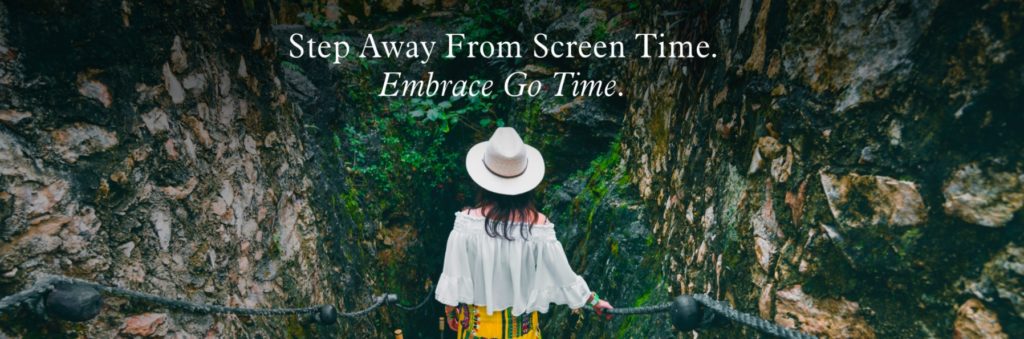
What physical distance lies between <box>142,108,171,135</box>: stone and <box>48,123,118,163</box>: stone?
0.41 feet

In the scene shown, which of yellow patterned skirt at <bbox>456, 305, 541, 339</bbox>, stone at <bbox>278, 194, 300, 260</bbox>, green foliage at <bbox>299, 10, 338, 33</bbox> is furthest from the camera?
green foliage at <bbox>299, 10, 338, 33</bbox>

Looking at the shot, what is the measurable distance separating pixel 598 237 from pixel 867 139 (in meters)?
2.06

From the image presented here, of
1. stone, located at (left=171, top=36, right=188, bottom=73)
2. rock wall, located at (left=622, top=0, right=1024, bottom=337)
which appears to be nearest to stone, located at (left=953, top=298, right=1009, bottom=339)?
rock wall, located at (left=622, top=0, right=1024, bottom=337)

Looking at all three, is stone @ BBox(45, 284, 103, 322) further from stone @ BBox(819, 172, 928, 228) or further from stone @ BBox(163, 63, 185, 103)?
stone @ BBox(819, 172, 928, 228)

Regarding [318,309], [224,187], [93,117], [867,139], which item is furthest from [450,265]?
[867,139]

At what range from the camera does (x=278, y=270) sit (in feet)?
6.81

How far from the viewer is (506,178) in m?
2.31

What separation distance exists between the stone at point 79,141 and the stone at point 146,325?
0.44 metres

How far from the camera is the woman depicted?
2289 millimetres

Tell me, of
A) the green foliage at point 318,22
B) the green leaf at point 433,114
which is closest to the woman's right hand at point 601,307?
the green leaf at point 433,114

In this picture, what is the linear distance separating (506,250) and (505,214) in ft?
0.55

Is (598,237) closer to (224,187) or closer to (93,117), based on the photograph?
(224,187)

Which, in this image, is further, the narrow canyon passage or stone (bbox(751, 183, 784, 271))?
stone (bbox(751, 183, 784, 271))

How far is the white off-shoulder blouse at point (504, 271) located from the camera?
2.30 metres
